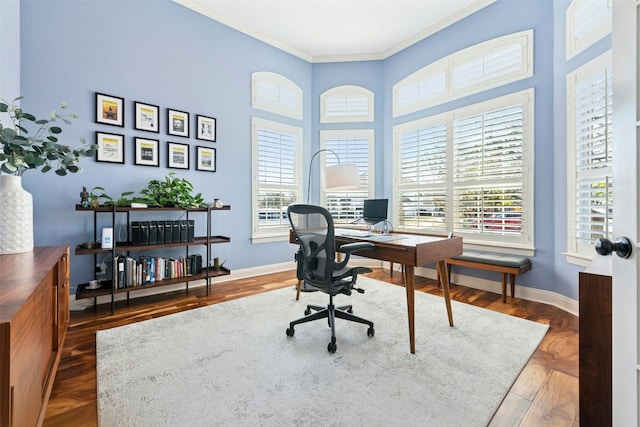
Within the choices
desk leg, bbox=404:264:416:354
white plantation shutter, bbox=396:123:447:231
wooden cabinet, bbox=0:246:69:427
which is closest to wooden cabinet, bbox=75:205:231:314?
wooden cabinet, bbox=0:246:69:427

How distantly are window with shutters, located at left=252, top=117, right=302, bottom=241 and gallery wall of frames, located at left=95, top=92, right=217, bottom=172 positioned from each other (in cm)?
69

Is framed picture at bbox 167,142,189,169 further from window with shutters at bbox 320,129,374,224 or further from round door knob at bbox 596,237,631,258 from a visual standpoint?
round door knob at bbox 596,237,631,258

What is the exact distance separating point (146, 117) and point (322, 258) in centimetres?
271

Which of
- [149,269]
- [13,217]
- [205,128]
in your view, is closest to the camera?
[13,217]

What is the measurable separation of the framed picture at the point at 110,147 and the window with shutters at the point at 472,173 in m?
3.72

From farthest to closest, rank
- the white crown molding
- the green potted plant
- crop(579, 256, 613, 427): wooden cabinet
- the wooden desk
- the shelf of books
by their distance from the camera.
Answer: the white crown molding < the shelf of books < the wooden desk < the green potted plant < crop(579, 256, 613, 427): wooden cabinet

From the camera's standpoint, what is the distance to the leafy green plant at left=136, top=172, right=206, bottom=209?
309 cm

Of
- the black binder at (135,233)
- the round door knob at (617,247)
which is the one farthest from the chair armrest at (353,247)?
the black binder at (135,233)

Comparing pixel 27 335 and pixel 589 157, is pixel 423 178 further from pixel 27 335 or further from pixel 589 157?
pixel 27 335

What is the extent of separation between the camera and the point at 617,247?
34.4 inches

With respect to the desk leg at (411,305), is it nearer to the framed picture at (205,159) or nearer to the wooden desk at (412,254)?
the wooden desk at (412,254)

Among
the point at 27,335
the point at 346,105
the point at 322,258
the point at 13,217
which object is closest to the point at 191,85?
the point at 346,105

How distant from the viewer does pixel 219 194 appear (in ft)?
12.7

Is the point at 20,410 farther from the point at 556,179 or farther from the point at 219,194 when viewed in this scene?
the point at 556,179
